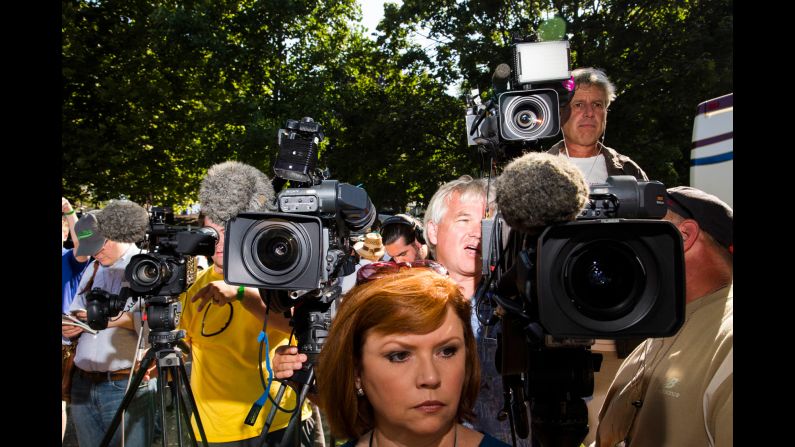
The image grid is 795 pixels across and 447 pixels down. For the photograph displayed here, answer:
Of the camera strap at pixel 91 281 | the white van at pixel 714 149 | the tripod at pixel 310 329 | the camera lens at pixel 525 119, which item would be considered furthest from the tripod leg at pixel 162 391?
the white van at pixel 714 149

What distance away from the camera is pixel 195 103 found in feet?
44.3

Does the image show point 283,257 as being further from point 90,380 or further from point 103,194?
point 103,194

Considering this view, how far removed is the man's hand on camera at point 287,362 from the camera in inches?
85.0

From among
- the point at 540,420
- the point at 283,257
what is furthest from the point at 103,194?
the point at 540,420

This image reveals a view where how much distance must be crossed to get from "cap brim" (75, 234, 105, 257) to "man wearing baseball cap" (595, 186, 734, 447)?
293 cm

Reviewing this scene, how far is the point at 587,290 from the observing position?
1310 mm

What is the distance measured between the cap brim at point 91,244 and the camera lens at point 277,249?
1.91 m

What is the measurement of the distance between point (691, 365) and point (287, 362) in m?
1.37

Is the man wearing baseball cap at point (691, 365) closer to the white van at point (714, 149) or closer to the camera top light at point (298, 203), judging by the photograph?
the camera top light at point (298, 203)

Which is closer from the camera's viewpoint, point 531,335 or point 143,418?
point 531,335

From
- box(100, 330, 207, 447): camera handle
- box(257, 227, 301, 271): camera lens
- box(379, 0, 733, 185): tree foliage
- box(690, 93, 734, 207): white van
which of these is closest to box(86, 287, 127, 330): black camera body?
box(100, 330, 207, 447): camera handle

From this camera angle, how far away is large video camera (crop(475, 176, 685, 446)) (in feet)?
4.14
